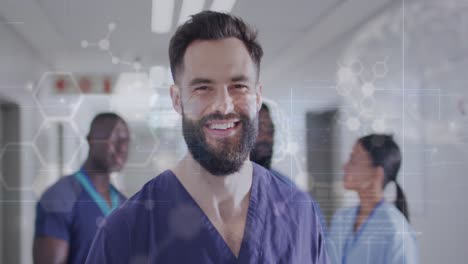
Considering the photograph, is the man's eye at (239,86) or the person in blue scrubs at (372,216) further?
the person in blue scrubs at (372,216)

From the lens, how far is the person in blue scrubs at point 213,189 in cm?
92

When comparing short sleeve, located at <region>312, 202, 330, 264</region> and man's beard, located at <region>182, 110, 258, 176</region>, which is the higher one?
man's beard, located at <region>182, 110, 258, 176</region>

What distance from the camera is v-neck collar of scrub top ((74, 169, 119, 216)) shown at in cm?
97

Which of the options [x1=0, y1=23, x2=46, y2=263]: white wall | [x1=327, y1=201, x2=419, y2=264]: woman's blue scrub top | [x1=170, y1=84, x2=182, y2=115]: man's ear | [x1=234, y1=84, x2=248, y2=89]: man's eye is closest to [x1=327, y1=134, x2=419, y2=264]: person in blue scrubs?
[x1=327, y1=201, x2=419, y2=264]: woman's blue scrub top

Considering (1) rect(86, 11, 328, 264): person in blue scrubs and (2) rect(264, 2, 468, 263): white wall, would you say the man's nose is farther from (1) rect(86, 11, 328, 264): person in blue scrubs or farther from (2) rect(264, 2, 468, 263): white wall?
(2) rect(264, 2, 468, 263): white wall

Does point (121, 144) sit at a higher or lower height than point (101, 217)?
higher

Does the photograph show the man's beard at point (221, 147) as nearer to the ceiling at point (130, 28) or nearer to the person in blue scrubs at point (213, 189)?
the person in blue scrubs at point (213, 189)

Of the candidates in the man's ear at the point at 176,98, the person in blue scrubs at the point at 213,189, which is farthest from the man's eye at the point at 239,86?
the man's ear at the point at 176,98

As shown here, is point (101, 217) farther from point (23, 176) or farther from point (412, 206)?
point (412, 206)

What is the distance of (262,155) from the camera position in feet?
3.28

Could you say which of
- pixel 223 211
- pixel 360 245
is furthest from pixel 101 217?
pixel 360 245

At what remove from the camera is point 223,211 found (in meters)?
0.97

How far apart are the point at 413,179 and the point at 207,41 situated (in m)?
0.58

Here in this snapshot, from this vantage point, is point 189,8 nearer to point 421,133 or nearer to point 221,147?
point 221,147
